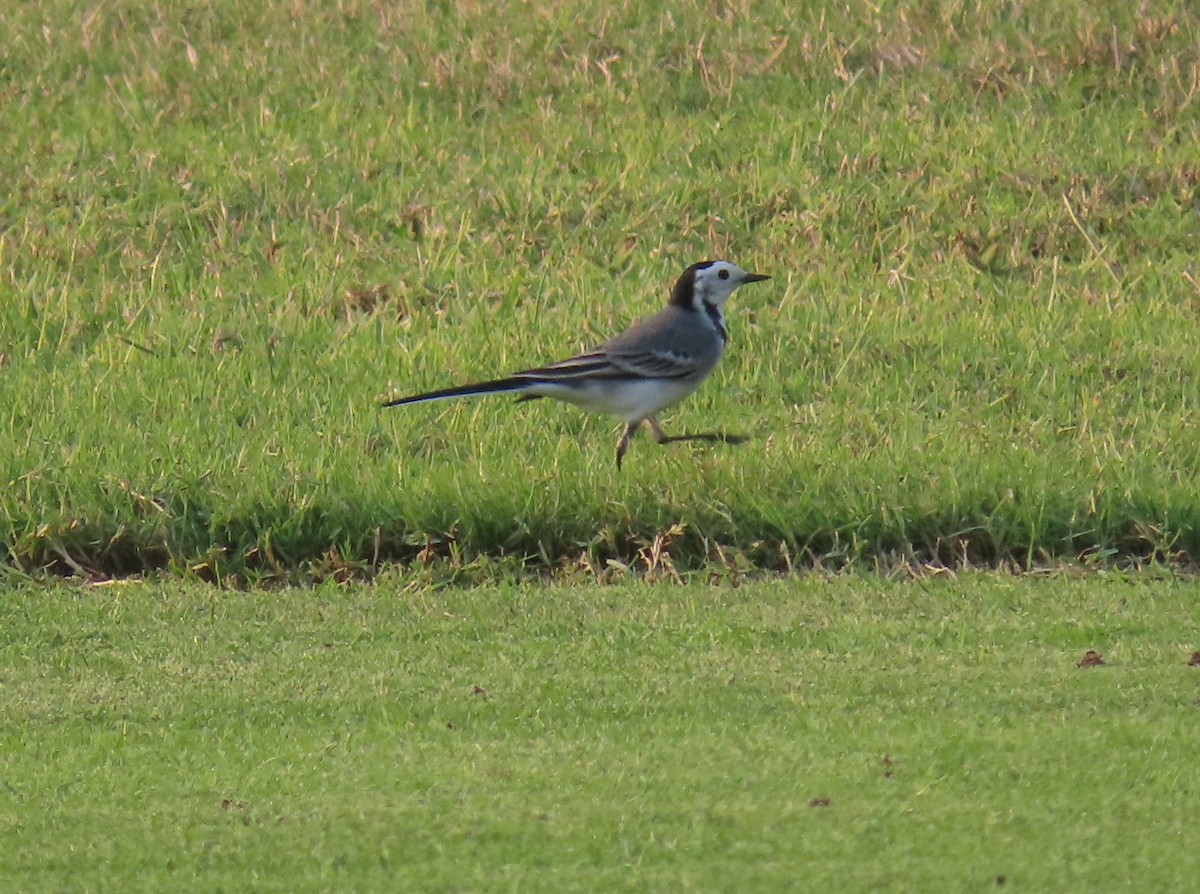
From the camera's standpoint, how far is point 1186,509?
7.81 metres

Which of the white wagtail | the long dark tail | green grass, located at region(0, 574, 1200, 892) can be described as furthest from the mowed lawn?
the long dark tail

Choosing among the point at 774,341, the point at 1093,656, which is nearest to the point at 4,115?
the point at 774,341

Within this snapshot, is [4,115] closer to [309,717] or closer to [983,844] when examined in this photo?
[309,717]

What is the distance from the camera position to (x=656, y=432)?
868 centimetres

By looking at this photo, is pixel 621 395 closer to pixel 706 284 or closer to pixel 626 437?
pixel 626 437

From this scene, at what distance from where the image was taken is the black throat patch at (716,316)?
913 centimetres

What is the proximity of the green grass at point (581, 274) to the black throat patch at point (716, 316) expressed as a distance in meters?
0.37

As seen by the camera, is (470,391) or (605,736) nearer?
(605,736)

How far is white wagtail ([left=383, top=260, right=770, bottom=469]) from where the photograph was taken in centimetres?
816

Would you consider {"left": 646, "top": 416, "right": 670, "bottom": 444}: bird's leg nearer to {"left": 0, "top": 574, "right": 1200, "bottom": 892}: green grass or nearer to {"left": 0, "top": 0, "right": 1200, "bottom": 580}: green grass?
{"left": 0, "top": 0, "right": 1200, "bottom": 580}: green grass

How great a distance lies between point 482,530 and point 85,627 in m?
1.69

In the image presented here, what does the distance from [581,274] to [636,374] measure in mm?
2629

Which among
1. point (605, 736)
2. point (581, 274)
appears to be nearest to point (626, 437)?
point (581, 274)

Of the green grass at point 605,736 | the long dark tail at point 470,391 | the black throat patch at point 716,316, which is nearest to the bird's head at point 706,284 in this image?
the black throat patch at point 716,316
